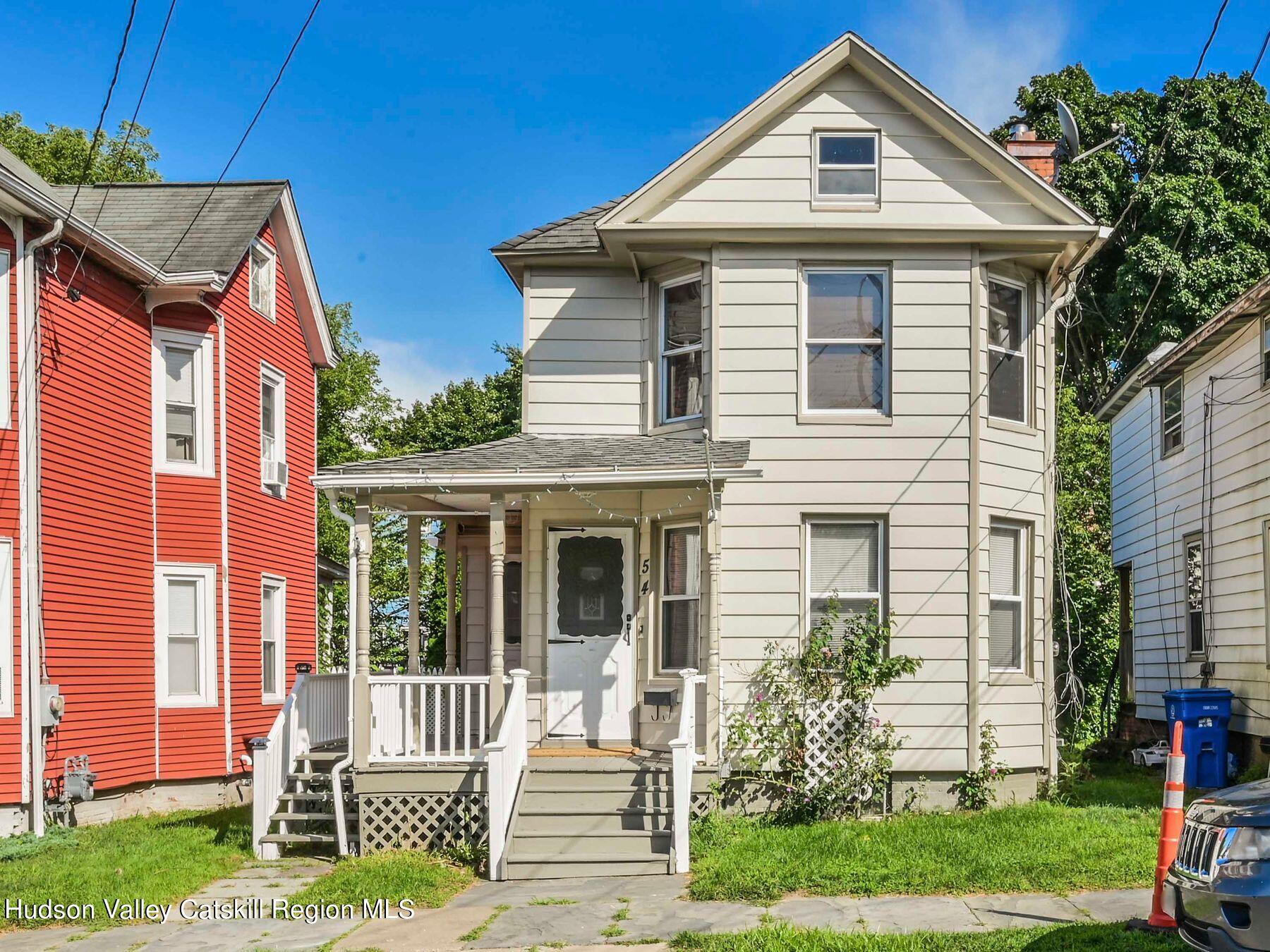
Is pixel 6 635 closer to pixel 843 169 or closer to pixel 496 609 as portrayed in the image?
pixel 496 609

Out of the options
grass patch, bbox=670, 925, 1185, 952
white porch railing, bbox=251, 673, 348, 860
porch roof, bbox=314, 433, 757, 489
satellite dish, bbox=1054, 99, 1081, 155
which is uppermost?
satellite dish, bbox=1054, 99, 1081, 155

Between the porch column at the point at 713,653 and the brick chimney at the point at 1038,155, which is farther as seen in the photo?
the brick chimney at the point at 1038,155

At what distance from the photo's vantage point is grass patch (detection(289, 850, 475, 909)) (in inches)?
377

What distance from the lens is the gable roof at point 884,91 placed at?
12883 millimetres

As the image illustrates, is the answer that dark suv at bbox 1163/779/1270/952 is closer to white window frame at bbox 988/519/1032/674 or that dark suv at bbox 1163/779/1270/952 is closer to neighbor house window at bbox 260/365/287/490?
white window frame at bbox 988/519/1032/674

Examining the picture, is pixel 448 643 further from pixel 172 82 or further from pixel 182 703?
pixel 172 82

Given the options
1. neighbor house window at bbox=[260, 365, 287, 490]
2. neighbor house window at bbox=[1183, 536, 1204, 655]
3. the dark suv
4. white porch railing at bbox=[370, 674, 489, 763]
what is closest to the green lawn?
white porch railing at bbox=[370, 674, 489, 763]

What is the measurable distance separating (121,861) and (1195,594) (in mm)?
14046

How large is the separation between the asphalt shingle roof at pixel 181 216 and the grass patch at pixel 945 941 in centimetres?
1167

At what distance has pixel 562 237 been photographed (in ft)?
45.8

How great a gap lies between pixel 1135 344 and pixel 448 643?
2170 cm

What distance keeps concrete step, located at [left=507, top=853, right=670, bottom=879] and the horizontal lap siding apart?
575cm

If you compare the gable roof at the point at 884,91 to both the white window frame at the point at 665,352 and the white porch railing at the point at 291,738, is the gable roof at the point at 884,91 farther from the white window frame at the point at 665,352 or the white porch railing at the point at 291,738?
the white porch railing at the point at 291,738

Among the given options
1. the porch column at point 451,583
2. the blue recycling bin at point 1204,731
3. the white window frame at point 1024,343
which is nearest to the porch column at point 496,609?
the porch column at point 451,583
